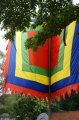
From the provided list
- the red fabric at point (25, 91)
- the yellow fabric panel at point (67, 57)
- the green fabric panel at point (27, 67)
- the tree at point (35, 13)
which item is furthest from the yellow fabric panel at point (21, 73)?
the tree at point (35, 13)

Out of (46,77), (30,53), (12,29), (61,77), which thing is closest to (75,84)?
(61,77)

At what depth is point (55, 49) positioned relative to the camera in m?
16.2

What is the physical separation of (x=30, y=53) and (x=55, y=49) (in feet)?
3.98

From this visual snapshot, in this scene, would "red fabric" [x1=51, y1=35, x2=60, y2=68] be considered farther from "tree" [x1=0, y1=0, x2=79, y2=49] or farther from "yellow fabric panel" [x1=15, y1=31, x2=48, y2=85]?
"tree" [x1=0, y1=0, x2=79, y2=49]

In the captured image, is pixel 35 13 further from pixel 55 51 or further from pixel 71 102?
pixel 71 102

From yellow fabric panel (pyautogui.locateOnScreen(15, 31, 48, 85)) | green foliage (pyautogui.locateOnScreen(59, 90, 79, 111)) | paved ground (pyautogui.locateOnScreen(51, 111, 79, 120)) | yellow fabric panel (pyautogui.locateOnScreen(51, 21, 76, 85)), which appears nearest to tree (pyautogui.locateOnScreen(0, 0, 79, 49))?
paved ground (pyautogui.locateOnScreen(51, 111, 79, 120))

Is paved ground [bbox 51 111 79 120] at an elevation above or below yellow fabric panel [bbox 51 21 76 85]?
below

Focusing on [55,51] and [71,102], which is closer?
[55,51]

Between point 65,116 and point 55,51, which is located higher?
point 55,51

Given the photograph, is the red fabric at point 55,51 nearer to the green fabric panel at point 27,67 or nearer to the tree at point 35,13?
the green fabric panel at point 27,67

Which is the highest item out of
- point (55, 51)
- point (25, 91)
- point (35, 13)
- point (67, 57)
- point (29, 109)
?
point (55, 51)

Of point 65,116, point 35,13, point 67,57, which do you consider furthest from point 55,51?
point 35,13

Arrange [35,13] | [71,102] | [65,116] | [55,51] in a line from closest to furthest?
[35,13] → [65,116] → [55,51] → [71,102]

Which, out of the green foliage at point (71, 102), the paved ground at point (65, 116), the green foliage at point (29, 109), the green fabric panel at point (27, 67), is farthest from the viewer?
the green foliage at point (29, 109)
